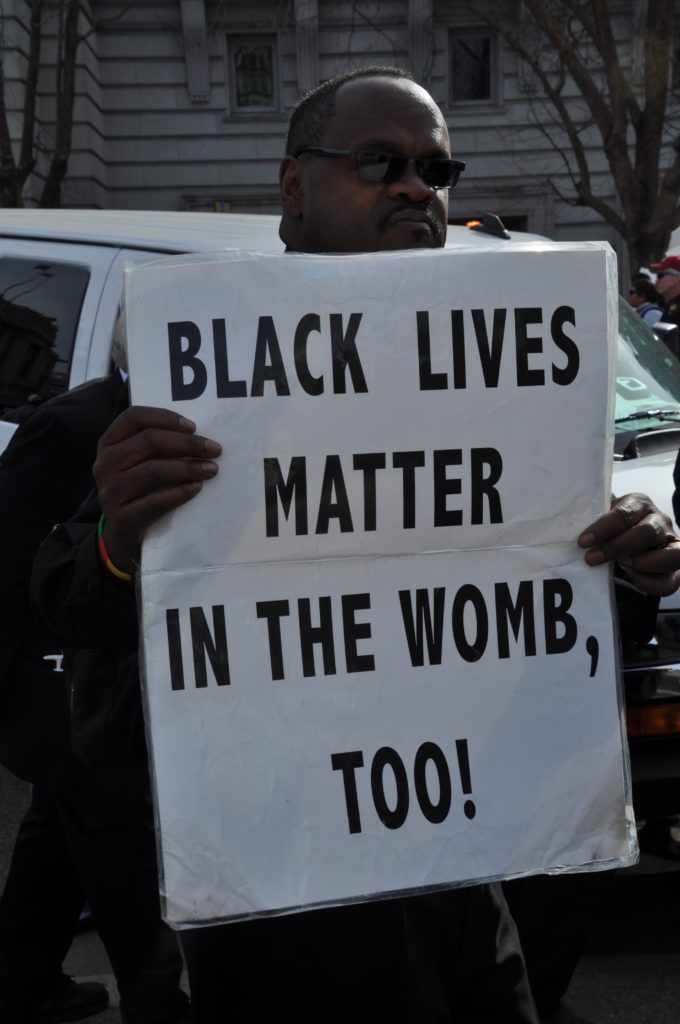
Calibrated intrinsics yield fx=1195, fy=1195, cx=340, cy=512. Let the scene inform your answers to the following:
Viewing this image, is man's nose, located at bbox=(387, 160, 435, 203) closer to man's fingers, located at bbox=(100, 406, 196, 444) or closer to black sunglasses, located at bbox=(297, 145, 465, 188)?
black sunglasses, located at bbox=(297, 145, 465, 188)

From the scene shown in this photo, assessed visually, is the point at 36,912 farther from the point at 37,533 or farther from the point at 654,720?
the point at 654,720

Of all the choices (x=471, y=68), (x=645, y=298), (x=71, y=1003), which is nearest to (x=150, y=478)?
(x=71, y=1003)

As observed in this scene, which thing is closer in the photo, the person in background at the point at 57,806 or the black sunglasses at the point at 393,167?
the black sunglasses at the point at 393,167

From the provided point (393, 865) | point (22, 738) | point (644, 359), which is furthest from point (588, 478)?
point (644, 359)

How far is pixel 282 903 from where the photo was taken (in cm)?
150

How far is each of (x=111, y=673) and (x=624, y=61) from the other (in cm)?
1987

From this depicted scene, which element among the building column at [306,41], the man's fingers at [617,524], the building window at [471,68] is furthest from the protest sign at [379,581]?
the building window at [471,68]

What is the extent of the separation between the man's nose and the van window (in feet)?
7.34

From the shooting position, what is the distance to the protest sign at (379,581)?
4.93 feet

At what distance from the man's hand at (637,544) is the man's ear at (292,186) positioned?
749mm

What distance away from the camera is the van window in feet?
12.7

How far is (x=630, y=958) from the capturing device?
3451 mm

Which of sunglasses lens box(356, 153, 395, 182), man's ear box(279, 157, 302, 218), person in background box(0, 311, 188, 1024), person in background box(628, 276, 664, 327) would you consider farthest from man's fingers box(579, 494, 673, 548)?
person in background box(628, 276, 664, 327)

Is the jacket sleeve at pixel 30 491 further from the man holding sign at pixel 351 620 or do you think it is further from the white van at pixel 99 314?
the white van at pixel 99 314
